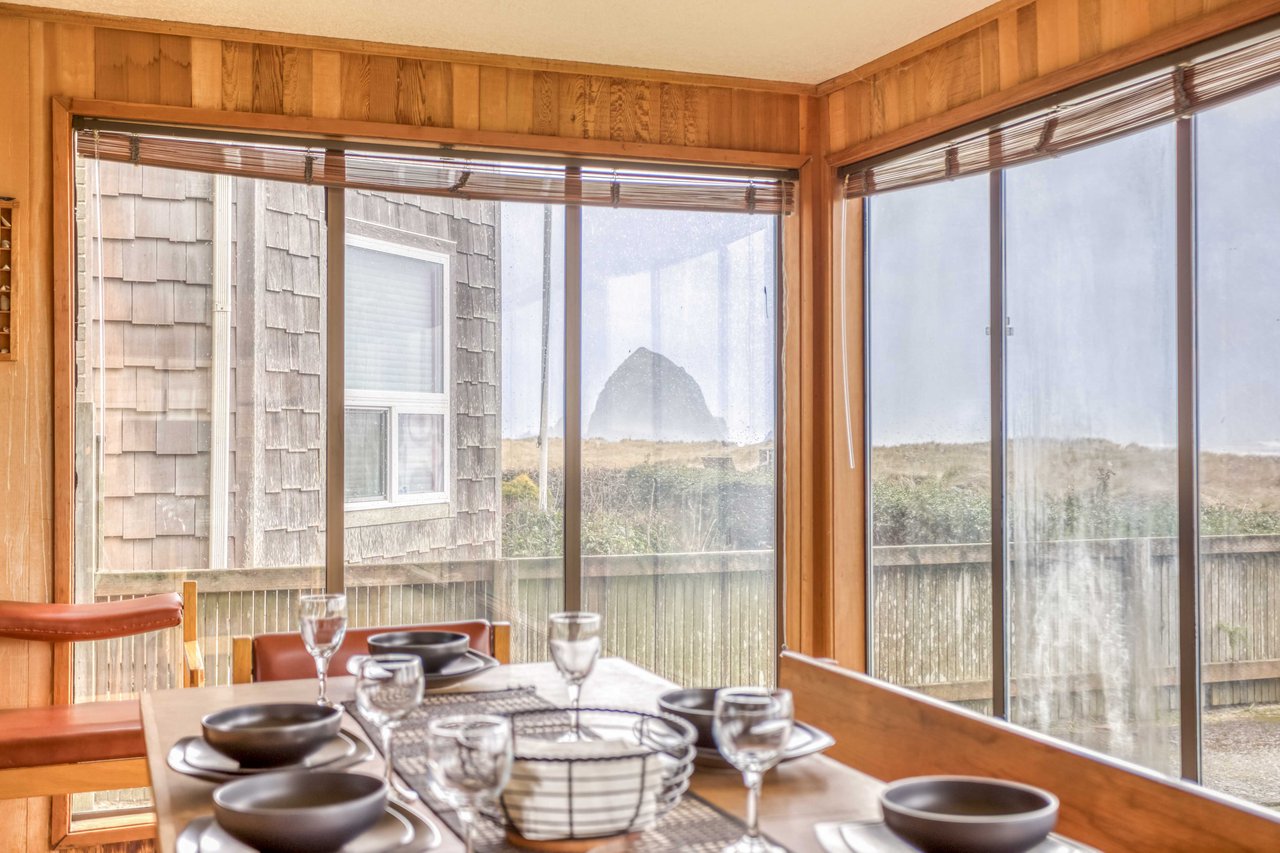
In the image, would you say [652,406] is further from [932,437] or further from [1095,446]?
[1095,446]

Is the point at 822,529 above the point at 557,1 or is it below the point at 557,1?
below

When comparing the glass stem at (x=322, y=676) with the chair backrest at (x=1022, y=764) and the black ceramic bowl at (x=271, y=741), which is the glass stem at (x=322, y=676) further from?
the chair backrest at (x=1022, y=764)

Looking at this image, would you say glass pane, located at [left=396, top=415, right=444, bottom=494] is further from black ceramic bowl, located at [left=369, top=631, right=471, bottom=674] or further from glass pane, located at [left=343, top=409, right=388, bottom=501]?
black ceramic bowl, located at [left=369, top=631, right=471, bottom=674]

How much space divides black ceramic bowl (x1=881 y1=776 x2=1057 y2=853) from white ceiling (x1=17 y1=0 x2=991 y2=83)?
8.47ft

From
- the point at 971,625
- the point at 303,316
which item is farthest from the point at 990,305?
the point at 303,316

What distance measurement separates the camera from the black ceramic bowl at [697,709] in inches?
66.1

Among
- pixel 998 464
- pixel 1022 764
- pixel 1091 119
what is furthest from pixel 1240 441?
pixel 1022 764

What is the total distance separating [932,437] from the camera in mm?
3818

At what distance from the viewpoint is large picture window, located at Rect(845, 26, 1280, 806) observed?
2.73 m

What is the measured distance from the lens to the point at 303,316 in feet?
12.1

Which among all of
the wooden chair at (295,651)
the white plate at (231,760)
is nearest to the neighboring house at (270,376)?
the wooden chair at (295,651)

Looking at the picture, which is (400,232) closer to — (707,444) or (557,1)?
(557,1)

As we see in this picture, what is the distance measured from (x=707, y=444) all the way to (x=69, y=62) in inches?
95.7

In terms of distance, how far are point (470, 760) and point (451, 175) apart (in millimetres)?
2979
